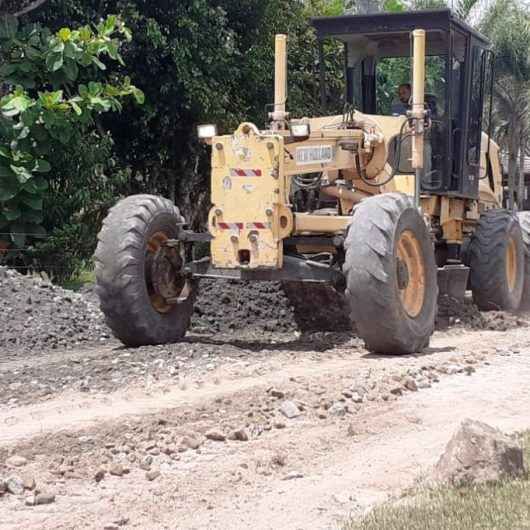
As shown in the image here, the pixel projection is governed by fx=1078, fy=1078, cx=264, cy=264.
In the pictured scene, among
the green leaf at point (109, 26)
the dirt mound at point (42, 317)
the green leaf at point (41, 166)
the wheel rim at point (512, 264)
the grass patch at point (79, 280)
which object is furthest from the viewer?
the grass patch at point (79, 280)

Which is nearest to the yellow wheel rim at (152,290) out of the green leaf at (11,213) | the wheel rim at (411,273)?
the wheel rim at (411,273)

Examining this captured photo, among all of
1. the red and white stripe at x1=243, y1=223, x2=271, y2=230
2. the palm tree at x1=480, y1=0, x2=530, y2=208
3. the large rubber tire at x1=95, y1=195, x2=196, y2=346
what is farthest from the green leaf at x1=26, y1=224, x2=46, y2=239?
the palm tree at x1=480, y1=0, x2=530, y2=208

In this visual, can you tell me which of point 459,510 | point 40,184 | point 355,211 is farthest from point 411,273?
point 40,184

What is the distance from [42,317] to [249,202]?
9.36 ft

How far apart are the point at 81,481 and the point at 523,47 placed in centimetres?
3132

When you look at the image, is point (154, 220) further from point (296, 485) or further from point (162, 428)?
point (296, 485)

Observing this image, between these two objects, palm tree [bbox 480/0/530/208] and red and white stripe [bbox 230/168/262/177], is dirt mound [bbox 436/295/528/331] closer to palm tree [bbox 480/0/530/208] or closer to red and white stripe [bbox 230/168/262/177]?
red and white stripe [bbox 230/168/262/177]

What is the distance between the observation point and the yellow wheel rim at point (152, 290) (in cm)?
1016

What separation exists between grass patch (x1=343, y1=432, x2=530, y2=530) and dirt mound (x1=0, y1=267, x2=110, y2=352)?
6.20 m

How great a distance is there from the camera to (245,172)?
9812 millimetres

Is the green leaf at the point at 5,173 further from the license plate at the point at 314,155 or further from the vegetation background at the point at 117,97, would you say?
the license plate at the point at 314,155

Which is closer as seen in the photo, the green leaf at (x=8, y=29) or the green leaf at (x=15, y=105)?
the green leaf at (x=15, y=105)

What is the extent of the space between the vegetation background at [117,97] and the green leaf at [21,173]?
0.02 m

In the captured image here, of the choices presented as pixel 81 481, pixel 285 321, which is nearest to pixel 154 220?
pixel 285 321
